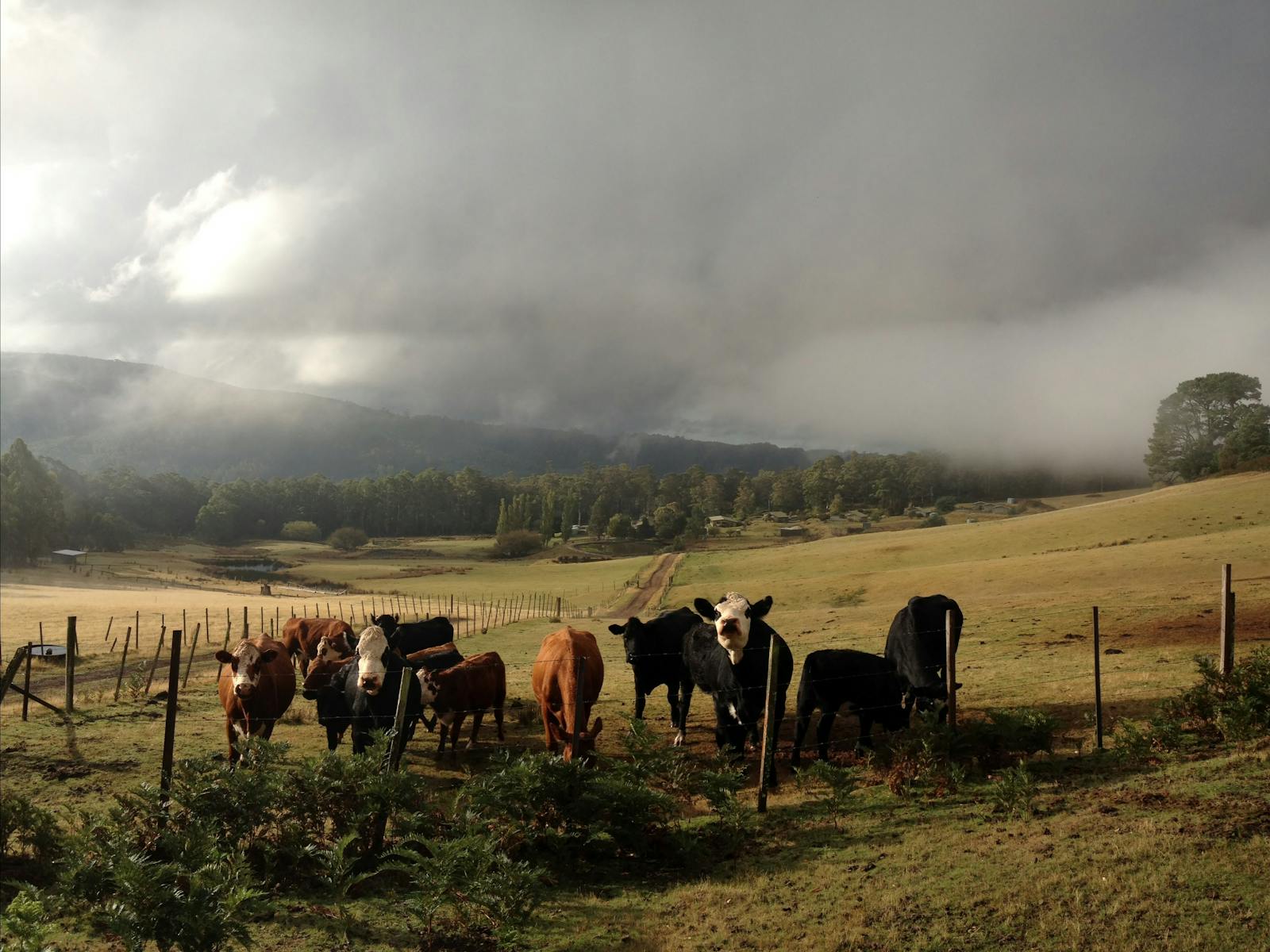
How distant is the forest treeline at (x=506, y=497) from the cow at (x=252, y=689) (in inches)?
4021

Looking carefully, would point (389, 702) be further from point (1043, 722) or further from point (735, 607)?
point (1043, 722)

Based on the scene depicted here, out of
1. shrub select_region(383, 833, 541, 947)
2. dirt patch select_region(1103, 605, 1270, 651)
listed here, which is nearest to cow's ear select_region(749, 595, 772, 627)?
shrub select_region(383, 833, 541, 947)

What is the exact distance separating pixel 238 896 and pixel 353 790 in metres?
2.37

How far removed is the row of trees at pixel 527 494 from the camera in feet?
314

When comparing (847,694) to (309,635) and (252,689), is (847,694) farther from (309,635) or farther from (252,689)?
(309,635)

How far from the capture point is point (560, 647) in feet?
40.3

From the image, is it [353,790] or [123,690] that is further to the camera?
[123,690]

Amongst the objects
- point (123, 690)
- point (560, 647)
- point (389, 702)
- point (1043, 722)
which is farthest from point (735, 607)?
point (123, 690)

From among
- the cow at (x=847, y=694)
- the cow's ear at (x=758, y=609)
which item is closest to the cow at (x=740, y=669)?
the cow's ear at (x=758, y=609)

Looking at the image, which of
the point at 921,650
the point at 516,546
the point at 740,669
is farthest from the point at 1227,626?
the point at 516,546

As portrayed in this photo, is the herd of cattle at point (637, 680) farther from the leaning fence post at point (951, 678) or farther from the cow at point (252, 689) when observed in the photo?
the leaning fence post at point (951, 678)

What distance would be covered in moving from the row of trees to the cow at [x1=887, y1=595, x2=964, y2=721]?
320ft

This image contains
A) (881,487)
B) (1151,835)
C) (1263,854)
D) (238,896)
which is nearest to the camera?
(238,896)

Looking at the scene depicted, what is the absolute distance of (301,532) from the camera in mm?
153000
